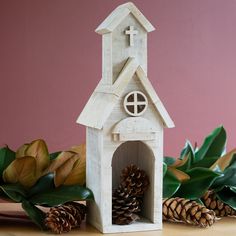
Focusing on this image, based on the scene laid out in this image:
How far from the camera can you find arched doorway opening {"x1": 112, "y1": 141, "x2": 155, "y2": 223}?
1.24 metres

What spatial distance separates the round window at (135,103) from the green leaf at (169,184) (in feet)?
0.56

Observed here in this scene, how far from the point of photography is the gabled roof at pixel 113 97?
3.81 ft

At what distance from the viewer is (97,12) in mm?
2625

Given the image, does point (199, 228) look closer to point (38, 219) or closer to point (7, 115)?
point (38, 219)

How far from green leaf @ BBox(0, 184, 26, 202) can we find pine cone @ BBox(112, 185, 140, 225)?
0.18 metres

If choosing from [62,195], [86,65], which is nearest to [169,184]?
[62,195]

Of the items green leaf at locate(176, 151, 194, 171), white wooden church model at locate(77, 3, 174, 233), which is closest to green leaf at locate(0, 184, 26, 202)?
white wooden church model at locate(77, 3, 174, 233)

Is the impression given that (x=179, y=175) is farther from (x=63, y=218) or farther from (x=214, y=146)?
(x=63, y=218)

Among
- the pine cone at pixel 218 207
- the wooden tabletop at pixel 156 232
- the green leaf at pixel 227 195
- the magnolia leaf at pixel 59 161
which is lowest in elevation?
the wooden tabletop at pixel 156 232

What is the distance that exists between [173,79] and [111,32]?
1.64m

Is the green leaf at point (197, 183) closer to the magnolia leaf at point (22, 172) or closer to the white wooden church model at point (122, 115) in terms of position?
the white wooden church model at point (122, 115)

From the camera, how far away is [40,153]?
1.24 meters

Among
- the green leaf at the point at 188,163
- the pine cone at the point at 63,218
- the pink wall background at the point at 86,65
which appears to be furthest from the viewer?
the pink wall background at the point at 86,65

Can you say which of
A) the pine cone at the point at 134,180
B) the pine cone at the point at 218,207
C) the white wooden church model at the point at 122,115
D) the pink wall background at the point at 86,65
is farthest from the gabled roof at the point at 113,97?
the pink wall background at the point at 86,65
